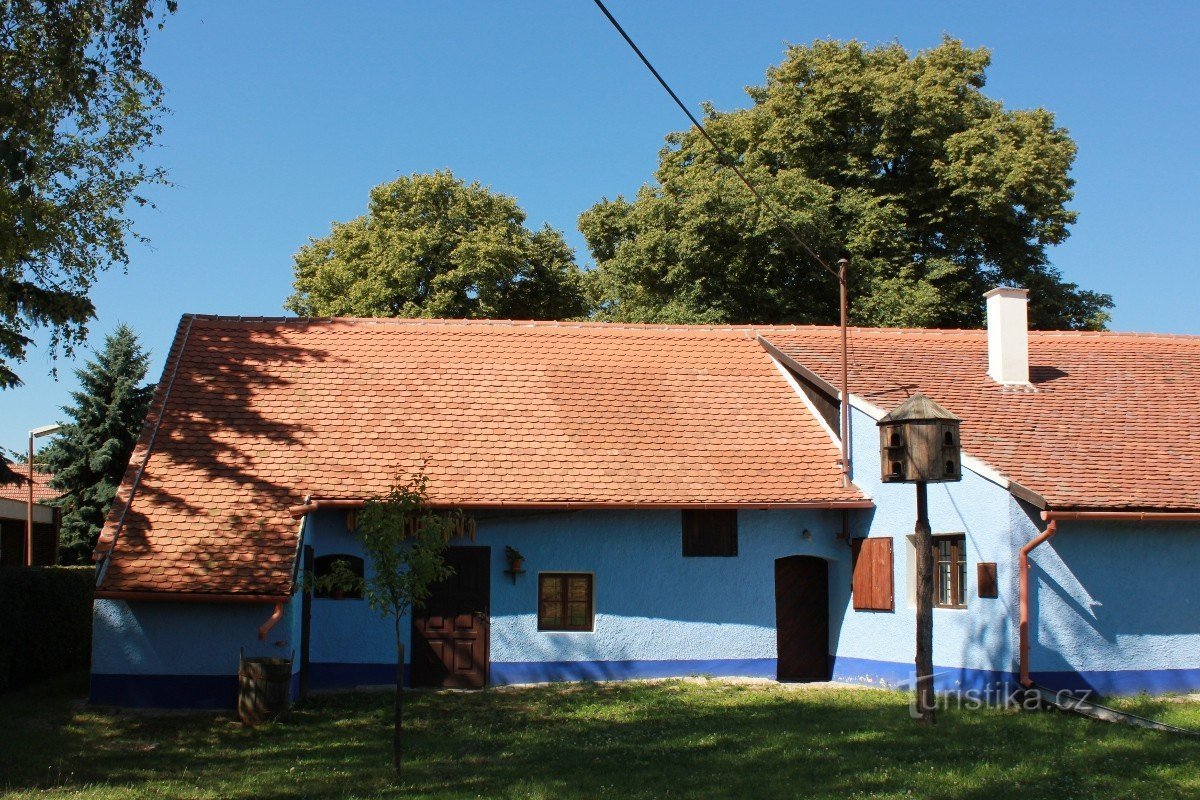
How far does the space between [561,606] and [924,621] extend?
600 cm

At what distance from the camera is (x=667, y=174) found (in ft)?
106

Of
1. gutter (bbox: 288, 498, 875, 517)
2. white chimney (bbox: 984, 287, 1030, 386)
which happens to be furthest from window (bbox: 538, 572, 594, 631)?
white chimney (bbox: 984, 287, 1030, 386)

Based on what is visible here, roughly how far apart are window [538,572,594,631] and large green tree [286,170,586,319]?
16.1 m

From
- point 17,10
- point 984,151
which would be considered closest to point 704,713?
point 17,10

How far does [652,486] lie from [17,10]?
987 cm

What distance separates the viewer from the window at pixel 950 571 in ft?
50.8

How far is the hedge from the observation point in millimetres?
16031

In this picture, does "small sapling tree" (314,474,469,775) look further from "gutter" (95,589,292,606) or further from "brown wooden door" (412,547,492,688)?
"brown wooden door" (412,547,492,688)

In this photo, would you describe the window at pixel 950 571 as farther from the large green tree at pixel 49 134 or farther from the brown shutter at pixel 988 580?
the large green tree at pixel 49 134

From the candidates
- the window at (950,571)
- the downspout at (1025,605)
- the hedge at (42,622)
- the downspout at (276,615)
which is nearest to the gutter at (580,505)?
the downspout at (276,615)

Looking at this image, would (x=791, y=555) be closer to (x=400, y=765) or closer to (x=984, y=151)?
(x=400, y=765)

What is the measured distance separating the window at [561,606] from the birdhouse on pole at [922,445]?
577 cm

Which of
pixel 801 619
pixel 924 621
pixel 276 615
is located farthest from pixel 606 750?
pixel 801 619

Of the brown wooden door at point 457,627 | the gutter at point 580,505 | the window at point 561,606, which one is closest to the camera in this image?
the gutter at point 580,505
